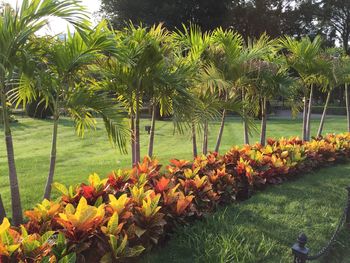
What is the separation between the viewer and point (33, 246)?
2674 millimetres

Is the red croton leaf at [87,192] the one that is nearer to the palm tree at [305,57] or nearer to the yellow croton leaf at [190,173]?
the yellow croton leaf at [190,173]

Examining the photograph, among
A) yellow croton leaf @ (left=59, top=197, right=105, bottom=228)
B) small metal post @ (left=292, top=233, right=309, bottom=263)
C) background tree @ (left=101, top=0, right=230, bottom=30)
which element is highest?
background tree @ (left=101, top=0, right=230, bottom=30)

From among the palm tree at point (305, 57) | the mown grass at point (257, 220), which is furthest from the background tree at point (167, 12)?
the mown grass at point (257, 220)

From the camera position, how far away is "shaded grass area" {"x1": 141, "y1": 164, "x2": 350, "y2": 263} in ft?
11.8

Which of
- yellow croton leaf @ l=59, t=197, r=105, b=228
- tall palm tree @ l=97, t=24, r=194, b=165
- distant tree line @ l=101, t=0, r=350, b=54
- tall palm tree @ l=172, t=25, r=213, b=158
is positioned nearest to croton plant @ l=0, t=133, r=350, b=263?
yellow croton leaf @ l=59, t=197, r=105, b=228

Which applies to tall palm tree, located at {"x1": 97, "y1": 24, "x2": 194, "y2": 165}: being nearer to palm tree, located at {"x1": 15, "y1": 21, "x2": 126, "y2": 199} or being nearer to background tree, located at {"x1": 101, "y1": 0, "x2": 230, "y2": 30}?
palm tree, located at {"x1": 15, "y1": 21, "x2": 126, "y2": 199}

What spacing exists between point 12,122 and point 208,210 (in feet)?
58.9

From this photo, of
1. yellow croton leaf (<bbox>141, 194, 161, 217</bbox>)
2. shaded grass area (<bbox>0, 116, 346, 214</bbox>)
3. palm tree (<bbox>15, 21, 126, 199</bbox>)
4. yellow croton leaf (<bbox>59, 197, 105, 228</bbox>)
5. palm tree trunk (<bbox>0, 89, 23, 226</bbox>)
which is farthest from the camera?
shaded grass area (<bbox>0, 116, 346, 214</bbox>)

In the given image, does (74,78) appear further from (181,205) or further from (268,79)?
(268,79)

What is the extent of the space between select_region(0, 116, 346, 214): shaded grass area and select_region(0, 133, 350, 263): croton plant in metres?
1.28

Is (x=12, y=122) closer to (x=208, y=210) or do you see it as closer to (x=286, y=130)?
(x=286, y=130)

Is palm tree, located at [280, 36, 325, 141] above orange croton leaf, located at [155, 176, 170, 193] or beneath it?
above

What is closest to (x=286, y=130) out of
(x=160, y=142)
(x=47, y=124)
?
(x=160, y=142)

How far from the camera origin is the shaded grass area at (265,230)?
3.61 meters
